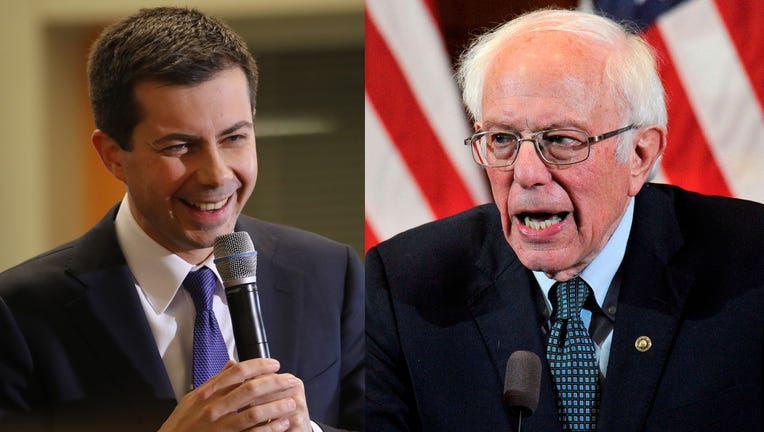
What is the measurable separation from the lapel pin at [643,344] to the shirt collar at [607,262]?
13 cm

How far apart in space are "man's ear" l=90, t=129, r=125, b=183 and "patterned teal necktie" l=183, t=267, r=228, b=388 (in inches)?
12.7

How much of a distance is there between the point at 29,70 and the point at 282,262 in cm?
83

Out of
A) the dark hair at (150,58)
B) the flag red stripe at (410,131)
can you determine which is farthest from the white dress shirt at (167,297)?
the flag red stripe at (410,131)

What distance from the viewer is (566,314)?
93.2 inches

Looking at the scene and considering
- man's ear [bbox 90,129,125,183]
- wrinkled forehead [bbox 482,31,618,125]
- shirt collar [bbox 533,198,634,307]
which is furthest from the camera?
man's ear [bbox 90,129,125,183]

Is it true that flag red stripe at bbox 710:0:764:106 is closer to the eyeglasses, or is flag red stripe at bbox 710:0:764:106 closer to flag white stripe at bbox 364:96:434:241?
the eyeglasses

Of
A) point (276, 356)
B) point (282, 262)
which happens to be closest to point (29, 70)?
point (282, 262)

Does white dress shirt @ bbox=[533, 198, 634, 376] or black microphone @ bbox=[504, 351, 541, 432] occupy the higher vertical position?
white dress shirt @ bbox=[533, 198, 634, 376]

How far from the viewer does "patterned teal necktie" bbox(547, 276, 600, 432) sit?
2.31 m

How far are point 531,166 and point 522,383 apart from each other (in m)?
0.50

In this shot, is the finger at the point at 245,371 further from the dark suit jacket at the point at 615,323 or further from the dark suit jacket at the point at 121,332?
the dark suit jacket at the point at 615,323

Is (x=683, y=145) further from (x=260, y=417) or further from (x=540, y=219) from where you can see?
(x=260, y=417)

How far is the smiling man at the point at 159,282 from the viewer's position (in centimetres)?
243

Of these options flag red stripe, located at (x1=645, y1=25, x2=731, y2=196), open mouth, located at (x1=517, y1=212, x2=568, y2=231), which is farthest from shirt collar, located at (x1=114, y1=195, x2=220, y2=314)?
flag red stripe, located at (x1=645, y1=25, x2=731, y2=196)
